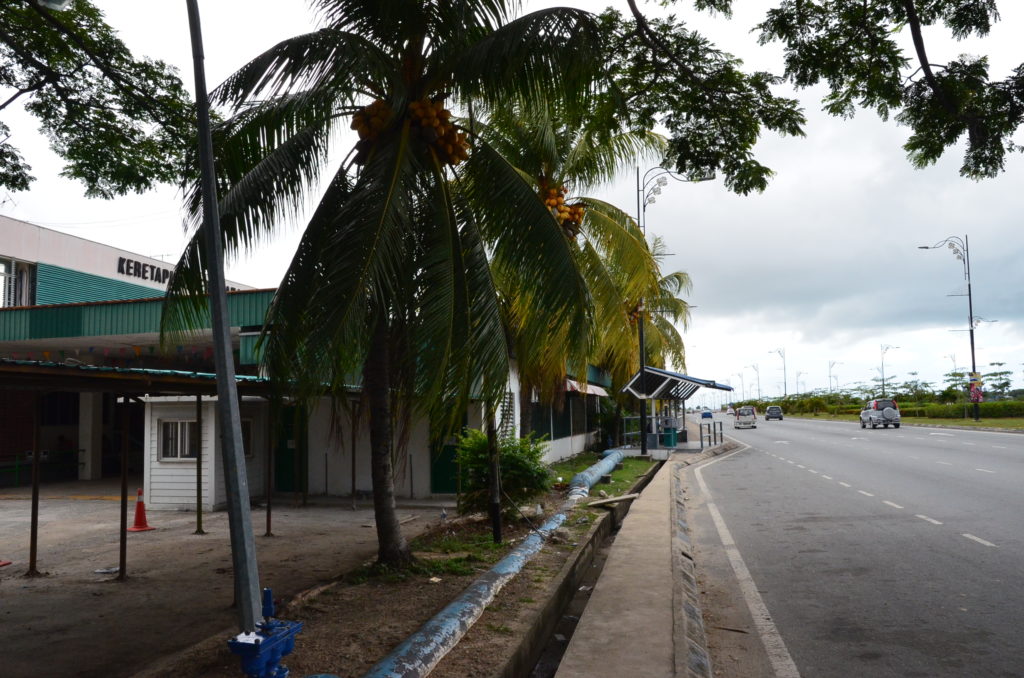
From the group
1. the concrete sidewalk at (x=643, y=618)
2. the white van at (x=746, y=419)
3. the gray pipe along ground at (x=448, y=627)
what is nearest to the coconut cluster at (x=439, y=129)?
the gray pipe along ground at (x=448, y=627)

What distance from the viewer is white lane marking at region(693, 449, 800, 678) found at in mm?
5905

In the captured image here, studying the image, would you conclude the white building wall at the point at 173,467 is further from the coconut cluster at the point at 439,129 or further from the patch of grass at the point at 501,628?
the patch of grass at the point at 501,628

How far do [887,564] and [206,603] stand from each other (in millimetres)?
7844

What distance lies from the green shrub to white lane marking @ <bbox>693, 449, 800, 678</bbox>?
3094 millimetres

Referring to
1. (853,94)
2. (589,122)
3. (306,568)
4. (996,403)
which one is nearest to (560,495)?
(306,568)

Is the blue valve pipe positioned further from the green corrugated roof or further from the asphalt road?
the green corrugated roof

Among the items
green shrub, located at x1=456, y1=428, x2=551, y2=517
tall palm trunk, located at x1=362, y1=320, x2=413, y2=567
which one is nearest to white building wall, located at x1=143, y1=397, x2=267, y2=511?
green shrub, located at x1=456, y1=428, x2=551, y2=517

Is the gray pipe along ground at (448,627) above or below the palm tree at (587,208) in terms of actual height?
below

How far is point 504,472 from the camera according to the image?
12867mm

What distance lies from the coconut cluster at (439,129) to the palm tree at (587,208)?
3.73 feet

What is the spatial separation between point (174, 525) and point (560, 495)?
7.28 metres

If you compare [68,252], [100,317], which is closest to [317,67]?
[100,317]

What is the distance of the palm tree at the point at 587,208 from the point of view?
1037cm

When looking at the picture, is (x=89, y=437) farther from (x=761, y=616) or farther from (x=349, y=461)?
(x=761, y=616)
